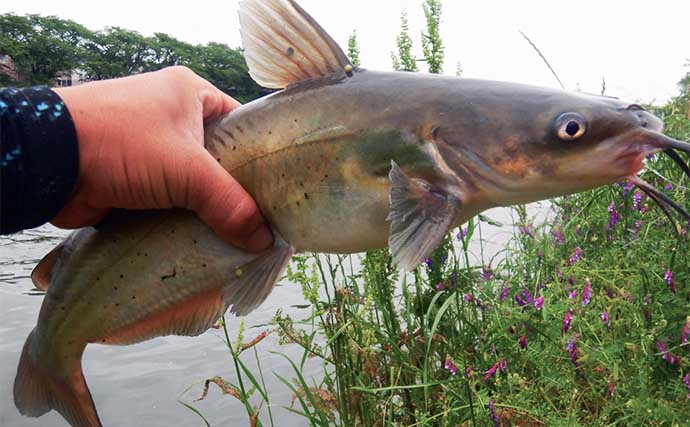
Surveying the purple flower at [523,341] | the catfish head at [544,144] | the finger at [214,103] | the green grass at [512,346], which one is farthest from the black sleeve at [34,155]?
the purple flower at [523,341]

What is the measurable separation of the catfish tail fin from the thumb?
0.71 m

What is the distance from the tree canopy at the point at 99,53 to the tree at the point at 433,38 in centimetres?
4668

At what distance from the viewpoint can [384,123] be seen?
1.49 m

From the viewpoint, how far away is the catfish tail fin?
1.93 metres

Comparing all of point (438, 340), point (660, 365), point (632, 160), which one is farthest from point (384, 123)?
point (660, 365)

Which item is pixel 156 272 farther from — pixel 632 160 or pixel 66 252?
pixel 632 160

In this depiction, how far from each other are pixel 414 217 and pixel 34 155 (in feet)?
3.44

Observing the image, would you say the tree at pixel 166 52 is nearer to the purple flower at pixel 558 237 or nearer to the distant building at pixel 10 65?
the distant building at pixel 10 65

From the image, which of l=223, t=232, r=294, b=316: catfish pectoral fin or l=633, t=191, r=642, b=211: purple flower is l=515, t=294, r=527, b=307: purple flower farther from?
l=223, t=232, r=294, b=316: catfish pectoral fin

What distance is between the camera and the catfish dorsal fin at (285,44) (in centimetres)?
163

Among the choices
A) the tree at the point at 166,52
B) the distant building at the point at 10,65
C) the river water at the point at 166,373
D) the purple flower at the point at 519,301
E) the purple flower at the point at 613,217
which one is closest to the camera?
the purple flower at the point at 519,301

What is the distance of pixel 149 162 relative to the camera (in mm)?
1666

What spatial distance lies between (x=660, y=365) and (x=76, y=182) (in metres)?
2.34

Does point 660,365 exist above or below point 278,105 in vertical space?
below
